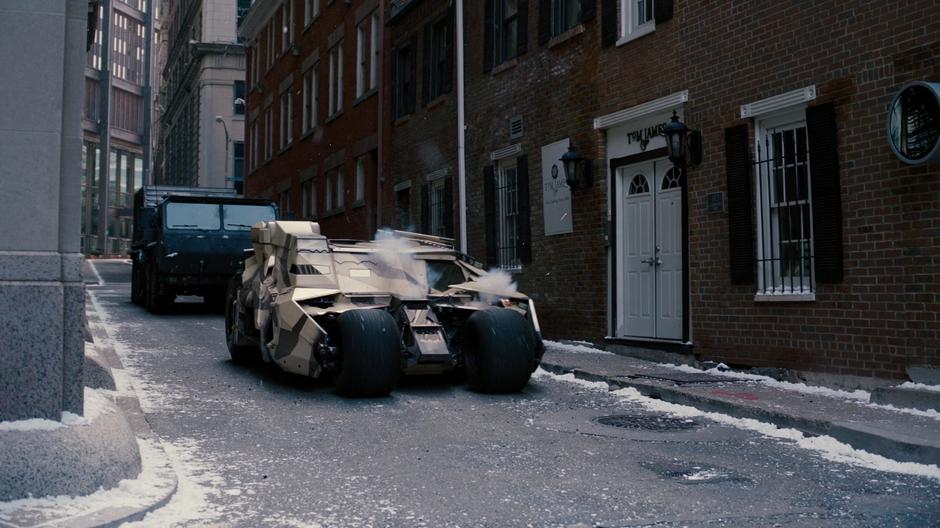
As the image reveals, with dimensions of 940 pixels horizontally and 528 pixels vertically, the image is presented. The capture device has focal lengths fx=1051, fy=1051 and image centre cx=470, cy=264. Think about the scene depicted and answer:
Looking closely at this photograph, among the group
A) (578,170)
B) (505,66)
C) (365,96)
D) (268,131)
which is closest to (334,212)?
(365,96)

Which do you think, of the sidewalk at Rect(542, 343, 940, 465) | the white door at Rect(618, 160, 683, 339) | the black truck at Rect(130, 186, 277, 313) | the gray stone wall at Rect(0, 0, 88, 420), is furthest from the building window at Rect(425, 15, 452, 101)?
the gray stone wall at Rect(0, 0, 88, 420)

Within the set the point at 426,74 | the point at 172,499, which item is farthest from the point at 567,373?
the point at 426,74

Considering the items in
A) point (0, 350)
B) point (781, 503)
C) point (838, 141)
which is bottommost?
point (781, 503)

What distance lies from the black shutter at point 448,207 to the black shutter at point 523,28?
3.62 metres

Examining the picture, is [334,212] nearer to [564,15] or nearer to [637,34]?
[564,15]

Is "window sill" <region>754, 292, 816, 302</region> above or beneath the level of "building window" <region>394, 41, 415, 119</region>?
beneath

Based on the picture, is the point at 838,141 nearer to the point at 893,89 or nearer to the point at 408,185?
the point at 893,89

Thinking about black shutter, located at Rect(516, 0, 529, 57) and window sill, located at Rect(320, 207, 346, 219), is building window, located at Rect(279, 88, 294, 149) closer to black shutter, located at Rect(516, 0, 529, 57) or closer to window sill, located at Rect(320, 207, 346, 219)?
window sill, located at Rect(320, 207, 346, 219)

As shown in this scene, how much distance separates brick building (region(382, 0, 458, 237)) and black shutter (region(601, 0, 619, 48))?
5.67 m

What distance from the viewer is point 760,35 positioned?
38.1ft

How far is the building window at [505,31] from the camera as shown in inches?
699

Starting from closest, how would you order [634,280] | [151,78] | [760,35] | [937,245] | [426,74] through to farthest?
[937,245], [760,35], [634,280], [426,74], [151,78]

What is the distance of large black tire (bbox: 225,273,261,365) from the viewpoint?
1194 centimetres

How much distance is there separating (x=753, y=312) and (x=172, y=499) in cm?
773
